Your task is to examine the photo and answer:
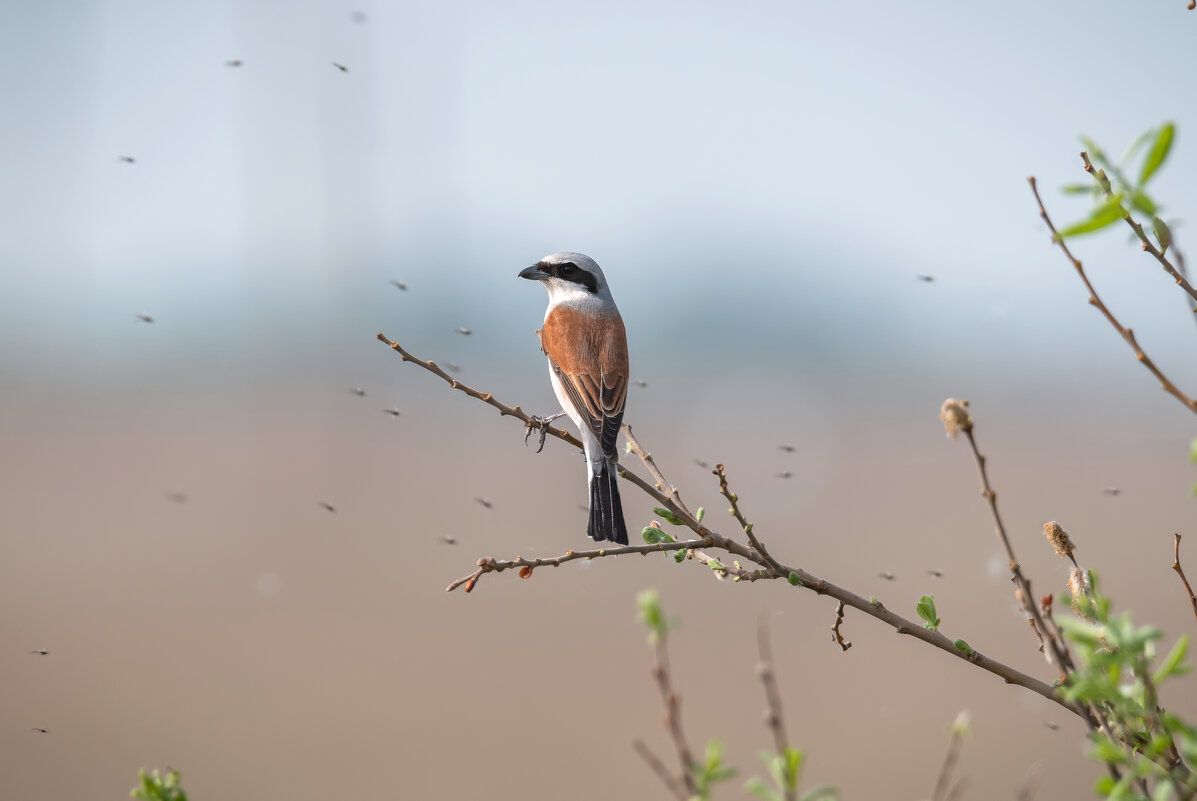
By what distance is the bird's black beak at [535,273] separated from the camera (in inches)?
250

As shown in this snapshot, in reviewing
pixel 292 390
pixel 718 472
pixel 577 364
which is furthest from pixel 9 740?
pixel 292 390

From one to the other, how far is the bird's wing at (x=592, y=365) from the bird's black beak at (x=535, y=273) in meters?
0.32

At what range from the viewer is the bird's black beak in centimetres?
636

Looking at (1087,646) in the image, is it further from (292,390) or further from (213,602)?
(292,390)

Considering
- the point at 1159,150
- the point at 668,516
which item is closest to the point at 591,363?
the point at 668,516

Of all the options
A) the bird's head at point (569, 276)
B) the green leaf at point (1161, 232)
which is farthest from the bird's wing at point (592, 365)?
the green leaf at point (1161, 232)

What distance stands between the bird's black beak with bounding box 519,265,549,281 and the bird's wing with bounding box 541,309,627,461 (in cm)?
32

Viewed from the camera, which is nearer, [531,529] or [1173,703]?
[1173,703]

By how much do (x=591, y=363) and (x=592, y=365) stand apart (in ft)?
0.10

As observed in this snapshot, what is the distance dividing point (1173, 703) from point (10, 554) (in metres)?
47.4

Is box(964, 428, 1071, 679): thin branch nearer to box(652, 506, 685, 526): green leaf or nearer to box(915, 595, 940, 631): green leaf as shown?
box(915, 595, 940, 631): green leaf

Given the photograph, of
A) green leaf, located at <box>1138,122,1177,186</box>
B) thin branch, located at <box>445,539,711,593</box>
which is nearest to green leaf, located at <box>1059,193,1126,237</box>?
green leaf, located at <box>1138,122,1177,186</box>

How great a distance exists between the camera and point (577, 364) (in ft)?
19.5

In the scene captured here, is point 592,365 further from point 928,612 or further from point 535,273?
point 928,612
